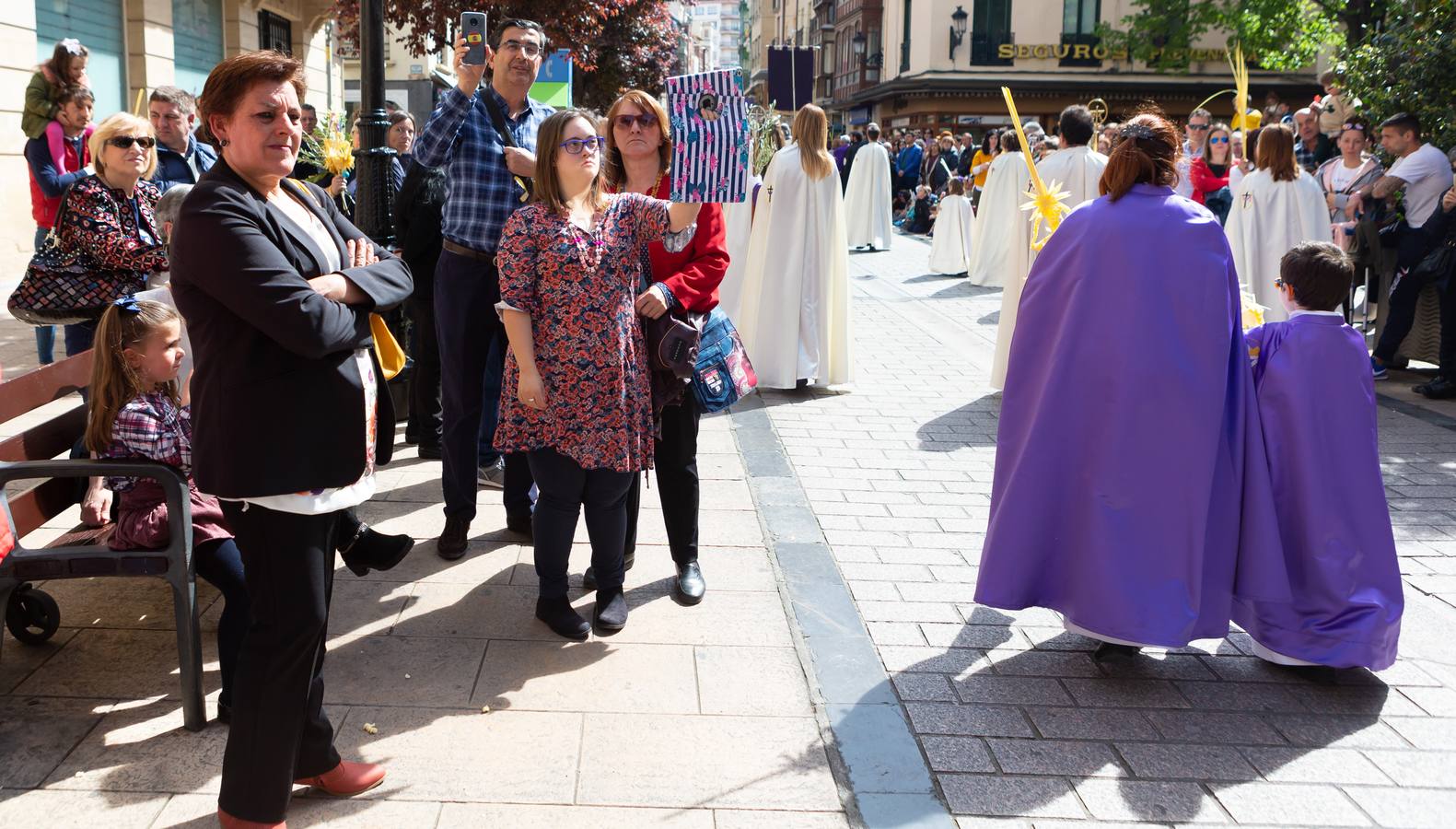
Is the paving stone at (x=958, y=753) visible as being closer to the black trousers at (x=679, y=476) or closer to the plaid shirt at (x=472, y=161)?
the black trousers at (x=679, y=476)

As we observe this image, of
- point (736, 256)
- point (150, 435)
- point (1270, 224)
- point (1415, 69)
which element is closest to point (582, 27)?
point (736, 256)

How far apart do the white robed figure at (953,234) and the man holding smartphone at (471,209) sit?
41.1 feet

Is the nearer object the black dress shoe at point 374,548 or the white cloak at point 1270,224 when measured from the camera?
the black dress shoe at point 374,548

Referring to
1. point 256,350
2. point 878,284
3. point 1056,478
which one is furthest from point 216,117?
point 878,284

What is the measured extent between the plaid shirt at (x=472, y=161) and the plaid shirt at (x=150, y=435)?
161 cm

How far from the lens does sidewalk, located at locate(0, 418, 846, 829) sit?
3.09m

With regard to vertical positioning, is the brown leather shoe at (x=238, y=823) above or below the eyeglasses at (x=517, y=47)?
below

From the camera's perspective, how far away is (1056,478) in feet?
12.8

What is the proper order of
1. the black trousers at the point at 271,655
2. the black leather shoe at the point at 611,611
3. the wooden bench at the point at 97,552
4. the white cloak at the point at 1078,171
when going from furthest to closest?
the white cloak at the point at 1078,171
the black leather shoe at the point at 611,611
the wooden bench at the point at 97,552
the black trousers at the point at 271,655

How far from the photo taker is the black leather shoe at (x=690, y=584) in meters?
4.56

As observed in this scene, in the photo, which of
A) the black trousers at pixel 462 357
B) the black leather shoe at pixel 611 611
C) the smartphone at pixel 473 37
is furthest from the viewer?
the black trousers at pixel 462 357

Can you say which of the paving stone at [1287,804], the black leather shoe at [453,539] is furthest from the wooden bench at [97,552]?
the paving stone at [1287,804]

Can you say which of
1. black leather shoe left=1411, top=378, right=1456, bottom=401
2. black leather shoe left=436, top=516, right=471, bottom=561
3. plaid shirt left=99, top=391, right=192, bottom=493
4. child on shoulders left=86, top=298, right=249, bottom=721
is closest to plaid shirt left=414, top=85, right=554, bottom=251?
black leather shoe left=436, top=516, right=471, bottom=561

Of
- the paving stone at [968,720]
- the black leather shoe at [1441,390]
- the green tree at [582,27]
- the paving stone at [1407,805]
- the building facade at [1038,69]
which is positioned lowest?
the paving stone at [1407,805]
